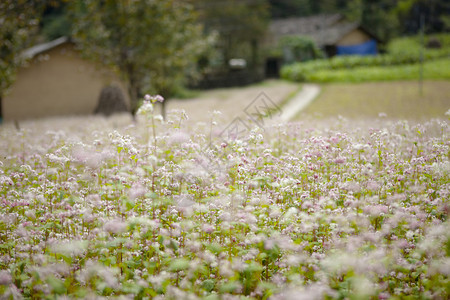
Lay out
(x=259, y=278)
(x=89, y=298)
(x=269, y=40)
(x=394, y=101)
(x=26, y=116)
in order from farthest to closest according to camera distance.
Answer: (x=269, y=40) < (x=26, y=116) < (x=394, y=101) < (x=259, y=278) < (x=89, y=298)

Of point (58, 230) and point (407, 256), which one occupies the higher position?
point (58, 230)

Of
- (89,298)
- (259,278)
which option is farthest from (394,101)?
(89,298)

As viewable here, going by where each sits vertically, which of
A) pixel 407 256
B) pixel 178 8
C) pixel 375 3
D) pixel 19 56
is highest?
pixel 375 3

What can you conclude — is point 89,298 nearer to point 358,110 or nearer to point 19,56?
point 19,56

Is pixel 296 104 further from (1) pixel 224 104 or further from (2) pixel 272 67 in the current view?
(2) pixel 272 67

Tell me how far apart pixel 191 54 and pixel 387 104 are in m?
9.64

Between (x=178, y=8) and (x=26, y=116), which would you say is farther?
(x=26, y=116)

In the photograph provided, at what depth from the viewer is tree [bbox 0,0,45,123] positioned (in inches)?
409

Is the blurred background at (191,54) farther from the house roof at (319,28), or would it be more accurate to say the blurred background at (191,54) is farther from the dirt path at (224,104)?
the dirt path at (224,104)

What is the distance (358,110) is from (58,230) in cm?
1403

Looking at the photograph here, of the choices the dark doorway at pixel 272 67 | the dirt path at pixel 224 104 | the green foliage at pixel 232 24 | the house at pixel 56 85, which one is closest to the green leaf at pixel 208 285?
the dirt path at pixel 224 104

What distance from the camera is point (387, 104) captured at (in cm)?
1723

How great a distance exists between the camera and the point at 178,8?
1658 centimetres

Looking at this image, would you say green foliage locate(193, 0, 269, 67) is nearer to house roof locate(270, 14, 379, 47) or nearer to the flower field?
house roof locate(270, 14, 379, 47)
